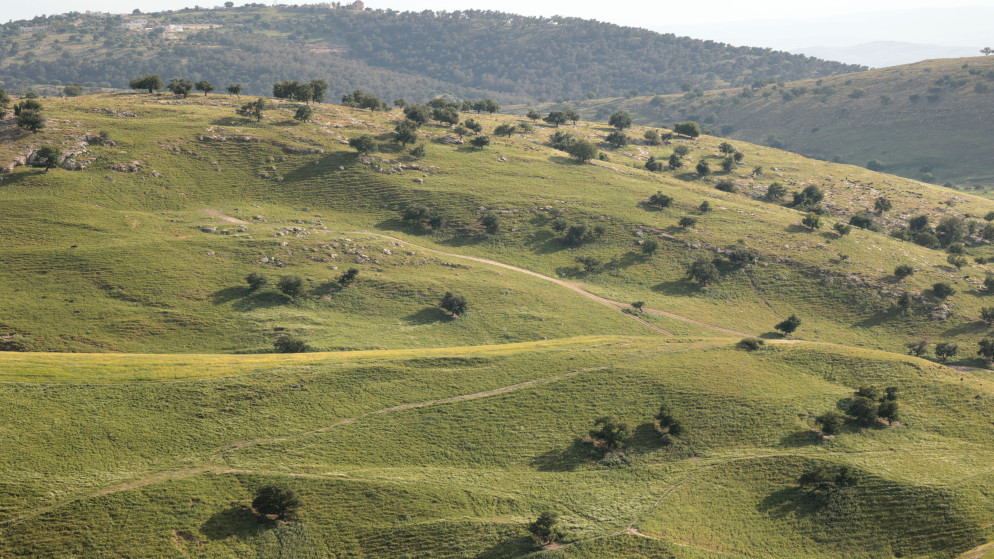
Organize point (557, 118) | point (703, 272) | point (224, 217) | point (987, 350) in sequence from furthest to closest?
1. point (557, 118)
2. point (703, 272)
3. point (224, 217)
4. point (987, 350)

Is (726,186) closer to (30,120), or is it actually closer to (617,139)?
(617,139)

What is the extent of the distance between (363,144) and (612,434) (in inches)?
3619

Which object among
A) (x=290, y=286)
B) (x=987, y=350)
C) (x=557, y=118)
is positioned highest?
(x=557, y=118)

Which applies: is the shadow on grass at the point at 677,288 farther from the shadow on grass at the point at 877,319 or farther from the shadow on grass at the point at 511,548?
the shadow on grass at the point at 511,548

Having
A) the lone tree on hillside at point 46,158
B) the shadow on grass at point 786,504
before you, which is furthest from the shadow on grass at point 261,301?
the shadow on grass at point 786,504

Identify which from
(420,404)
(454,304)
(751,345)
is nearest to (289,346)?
(420,404)

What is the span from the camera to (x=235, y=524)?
38.4m

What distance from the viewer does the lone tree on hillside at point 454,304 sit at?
278ft

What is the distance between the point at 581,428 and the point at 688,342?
1012 inches

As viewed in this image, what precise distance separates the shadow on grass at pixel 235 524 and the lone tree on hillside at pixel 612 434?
29247 mm

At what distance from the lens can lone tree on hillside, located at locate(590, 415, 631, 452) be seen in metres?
50.9

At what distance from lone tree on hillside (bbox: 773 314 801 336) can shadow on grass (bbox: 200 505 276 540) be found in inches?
3282

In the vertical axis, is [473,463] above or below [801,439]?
below

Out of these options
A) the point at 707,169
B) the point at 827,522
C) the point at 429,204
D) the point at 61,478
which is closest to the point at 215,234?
the point at 429,204
